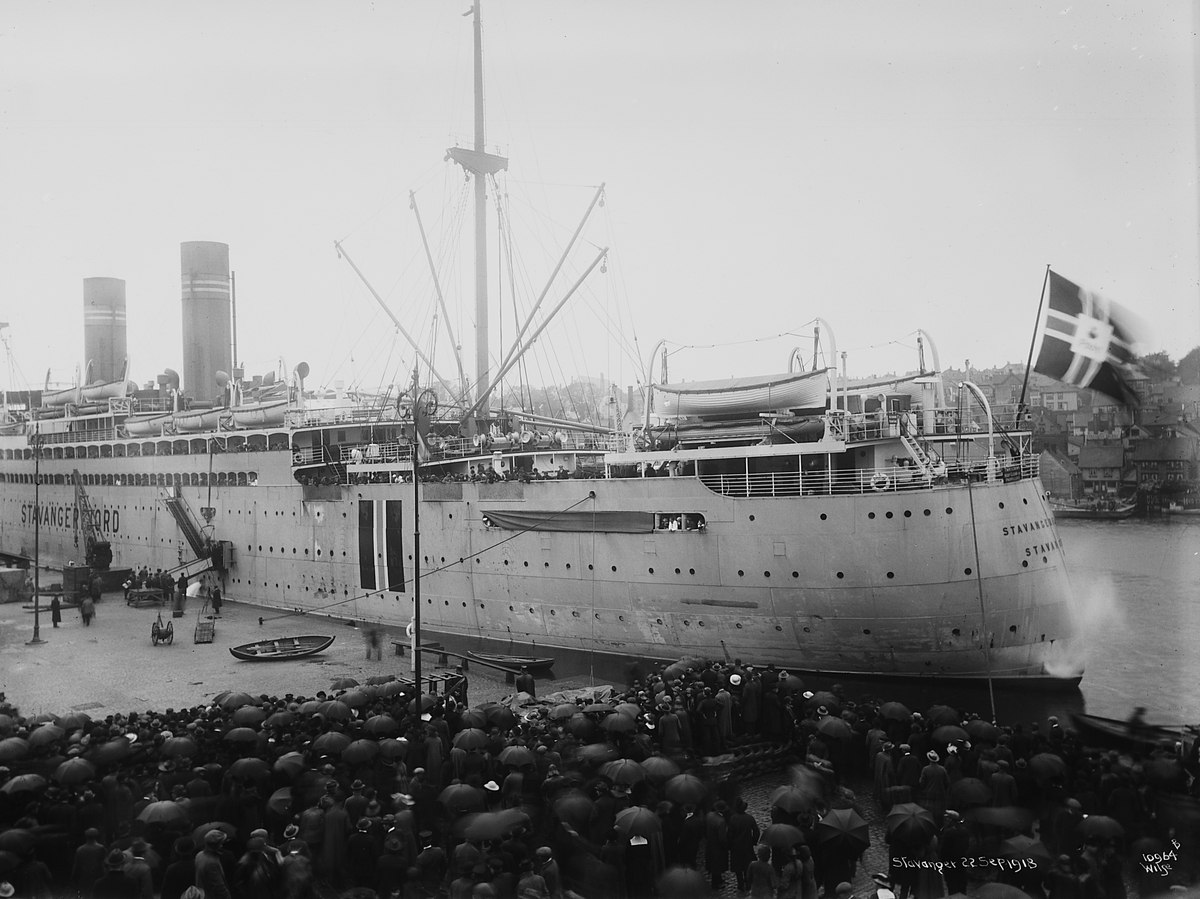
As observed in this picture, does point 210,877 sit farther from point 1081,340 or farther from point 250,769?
point 1081,340

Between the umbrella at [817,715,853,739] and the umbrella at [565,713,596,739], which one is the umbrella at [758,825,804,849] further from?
the umbrella at [565,713,596,739]

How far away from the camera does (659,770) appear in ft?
33.5

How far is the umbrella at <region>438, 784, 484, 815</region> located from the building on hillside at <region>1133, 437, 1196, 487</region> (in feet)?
171

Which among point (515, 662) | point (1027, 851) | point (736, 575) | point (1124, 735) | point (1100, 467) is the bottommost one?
point (515, 662)

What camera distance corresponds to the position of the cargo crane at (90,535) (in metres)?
35.3

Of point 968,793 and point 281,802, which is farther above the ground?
point 968,793

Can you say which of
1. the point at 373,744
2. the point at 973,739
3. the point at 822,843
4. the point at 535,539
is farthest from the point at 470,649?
the point at 822,843

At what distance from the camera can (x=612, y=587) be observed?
21453mm

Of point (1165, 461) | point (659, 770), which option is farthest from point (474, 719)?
point (1165, 461)

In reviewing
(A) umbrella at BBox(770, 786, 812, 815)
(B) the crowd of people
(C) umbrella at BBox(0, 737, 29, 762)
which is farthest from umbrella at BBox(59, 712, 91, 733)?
(A) umbrella at BBox(770, 786, 812, 815)

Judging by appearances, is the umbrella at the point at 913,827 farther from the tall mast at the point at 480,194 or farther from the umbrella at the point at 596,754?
the tall mast at the point at 480,194

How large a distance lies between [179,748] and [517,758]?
164 inches

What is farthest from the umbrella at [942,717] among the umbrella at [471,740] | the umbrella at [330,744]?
the umbrella at [330,744]

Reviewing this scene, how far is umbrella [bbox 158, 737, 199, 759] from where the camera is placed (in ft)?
35.8
